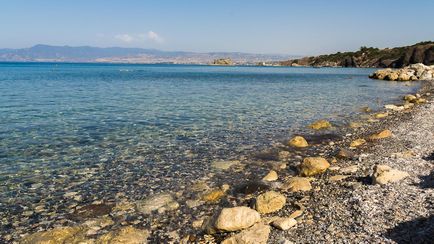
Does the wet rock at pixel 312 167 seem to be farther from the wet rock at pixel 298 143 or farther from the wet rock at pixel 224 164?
the wet rock at pixel 298 143

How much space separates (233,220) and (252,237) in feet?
2.72

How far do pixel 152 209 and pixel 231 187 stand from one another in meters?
3.19

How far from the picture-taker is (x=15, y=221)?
32.7 feet

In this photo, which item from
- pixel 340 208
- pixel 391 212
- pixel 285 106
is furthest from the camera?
pixel 285 106

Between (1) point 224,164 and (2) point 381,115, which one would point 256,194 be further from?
(2) point 381,115

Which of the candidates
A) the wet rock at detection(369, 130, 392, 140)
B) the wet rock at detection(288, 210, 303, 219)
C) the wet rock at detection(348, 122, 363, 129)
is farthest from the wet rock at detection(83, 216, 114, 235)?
the wet rock at detection(348, 122, 363, 129)

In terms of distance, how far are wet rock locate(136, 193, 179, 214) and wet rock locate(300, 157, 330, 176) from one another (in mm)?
5428

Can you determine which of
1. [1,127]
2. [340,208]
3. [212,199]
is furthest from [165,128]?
[340,208]

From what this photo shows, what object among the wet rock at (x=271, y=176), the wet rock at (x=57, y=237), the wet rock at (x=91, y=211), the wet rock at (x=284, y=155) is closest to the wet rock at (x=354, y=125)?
the wet rock at (x=284, y=155)

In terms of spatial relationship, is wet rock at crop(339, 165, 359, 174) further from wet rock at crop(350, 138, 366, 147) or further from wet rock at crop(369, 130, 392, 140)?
wet rock at crop(369, 130, 392, 140)

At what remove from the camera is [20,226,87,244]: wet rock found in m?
8.93

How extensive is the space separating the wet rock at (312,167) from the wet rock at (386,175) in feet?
8.13

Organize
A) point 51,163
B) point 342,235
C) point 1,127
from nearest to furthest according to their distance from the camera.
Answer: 1. point 342,235
2. point 51,163
3. point 1,127

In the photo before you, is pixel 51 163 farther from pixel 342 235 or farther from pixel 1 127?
pixel 342 235
